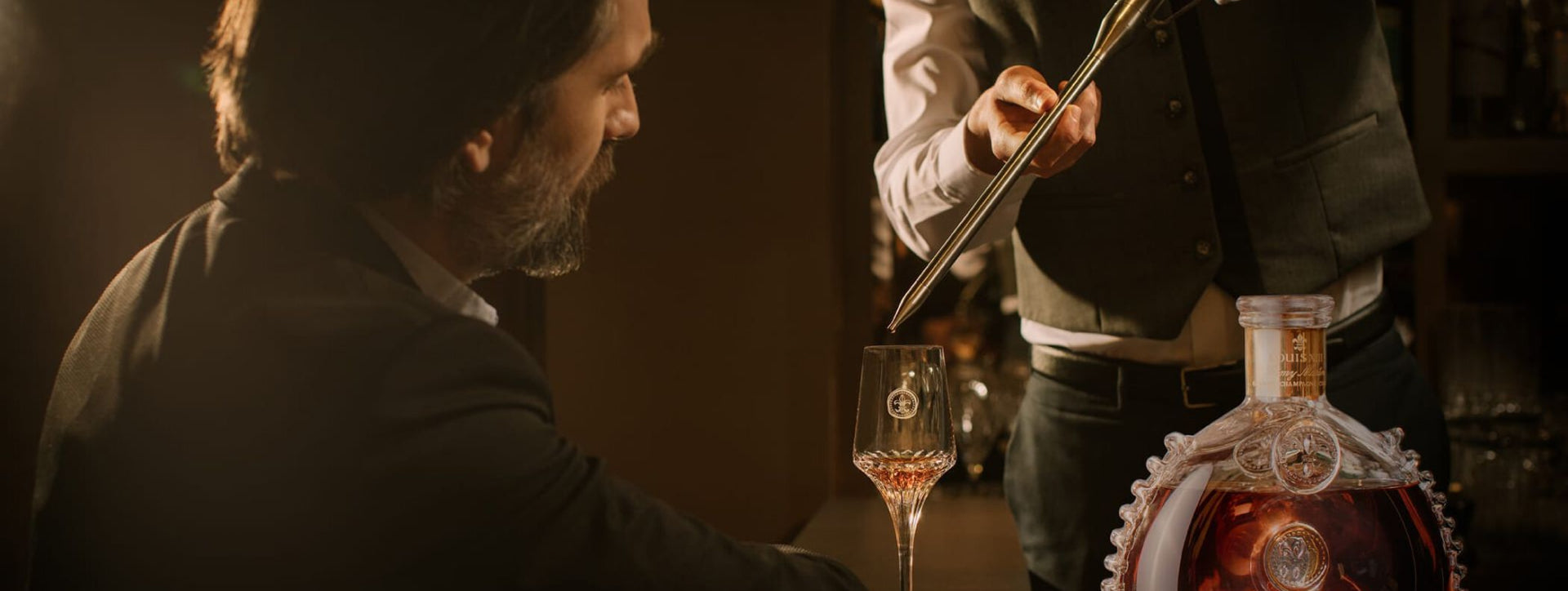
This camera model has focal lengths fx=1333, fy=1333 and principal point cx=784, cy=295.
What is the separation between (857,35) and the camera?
237cm

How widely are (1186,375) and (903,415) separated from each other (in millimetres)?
523

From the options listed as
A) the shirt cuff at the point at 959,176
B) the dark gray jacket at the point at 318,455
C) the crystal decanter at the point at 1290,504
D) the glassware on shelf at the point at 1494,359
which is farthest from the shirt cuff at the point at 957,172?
the glassware on shelf at the point at 1494,359

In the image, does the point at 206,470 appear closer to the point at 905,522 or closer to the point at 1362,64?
the point at 905,522

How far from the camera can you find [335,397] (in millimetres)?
628

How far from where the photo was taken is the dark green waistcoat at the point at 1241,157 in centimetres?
124

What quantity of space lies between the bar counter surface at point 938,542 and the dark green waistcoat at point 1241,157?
0.31m

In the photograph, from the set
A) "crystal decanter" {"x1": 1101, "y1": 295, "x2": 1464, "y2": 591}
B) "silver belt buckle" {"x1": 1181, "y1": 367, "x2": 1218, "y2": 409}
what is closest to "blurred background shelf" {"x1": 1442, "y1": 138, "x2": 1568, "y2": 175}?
"silver belt buckle" {"x1": 1181, "y1": 367, "x2": 1218, "y2": 409}

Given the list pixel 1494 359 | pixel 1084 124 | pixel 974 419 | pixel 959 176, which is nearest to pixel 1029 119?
pixel 1084 124

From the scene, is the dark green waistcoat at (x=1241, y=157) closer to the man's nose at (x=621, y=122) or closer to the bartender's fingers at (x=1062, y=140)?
the bartender's fingers at (x=1062, y=140)

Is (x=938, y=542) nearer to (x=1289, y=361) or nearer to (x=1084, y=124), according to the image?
(x=1084, y=124)

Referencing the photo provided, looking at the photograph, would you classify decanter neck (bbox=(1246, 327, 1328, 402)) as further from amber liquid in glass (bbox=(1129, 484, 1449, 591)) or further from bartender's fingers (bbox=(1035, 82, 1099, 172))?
bartender's fingers (bbox=(1035, 82, 1099, 172))

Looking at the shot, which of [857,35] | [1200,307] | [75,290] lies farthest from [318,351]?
[857,35]

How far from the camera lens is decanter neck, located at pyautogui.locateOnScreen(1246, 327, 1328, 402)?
27.3 inches

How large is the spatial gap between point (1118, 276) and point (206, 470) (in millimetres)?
879
